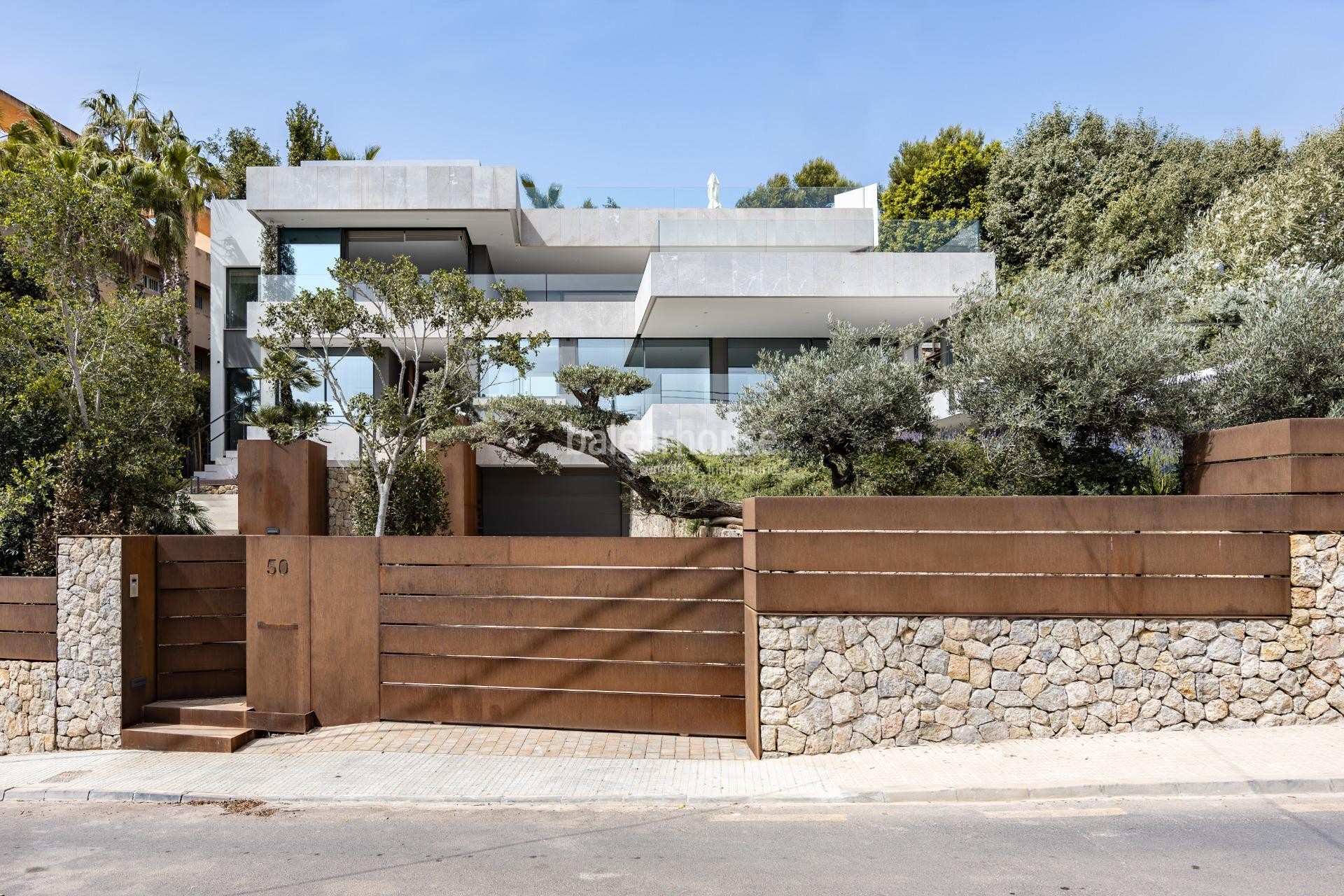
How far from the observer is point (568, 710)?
9.17 meters

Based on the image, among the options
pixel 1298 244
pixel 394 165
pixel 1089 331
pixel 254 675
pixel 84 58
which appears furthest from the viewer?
pixel 394 165

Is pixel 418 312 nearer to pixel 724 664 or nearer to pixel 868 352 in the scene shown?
pixel 868 352

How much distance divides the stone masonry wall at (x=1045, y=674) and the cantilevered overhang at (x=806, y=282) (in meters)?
12.1

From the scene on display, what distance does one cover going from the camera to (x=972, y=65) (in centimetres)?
1467

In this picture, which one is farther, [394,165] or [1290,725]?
[394,165]

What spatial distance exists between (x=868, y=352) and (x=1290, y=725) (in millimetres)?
7079

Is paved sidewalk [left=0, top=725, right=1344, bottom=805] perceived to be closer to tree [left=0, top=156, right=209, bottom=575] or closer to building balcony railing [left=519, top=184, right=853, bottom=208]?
tree [left=0, top=156, right=209, bottom=575]

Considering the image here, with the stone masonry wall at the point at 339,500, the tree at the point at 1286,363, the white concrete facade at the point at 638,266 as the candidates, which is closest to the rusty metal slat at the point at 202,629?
the stone masonry wall at the point at 339,500

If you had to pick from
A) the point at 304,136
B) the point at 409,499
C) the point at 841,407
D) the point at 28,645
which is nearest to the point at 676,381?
Result: the point at 409,499

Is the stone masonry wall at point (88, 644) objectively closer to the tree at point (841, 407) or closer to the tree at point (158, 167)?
the tree at point (841, 407)

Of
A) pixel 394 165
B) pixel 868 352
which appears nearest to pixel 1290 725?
pixel 868 352

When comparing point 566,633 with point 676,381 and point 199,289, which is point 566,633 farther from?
point 199,289

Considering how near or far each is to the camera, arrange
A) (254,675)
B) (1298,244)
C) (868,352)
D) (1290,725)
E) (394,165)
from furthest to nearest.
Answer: (394,165) < (1298,244) < (868,352) < (254,675) < (1290,725)

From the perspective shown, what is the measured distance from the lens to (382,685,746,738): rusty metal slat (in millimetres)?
8867
